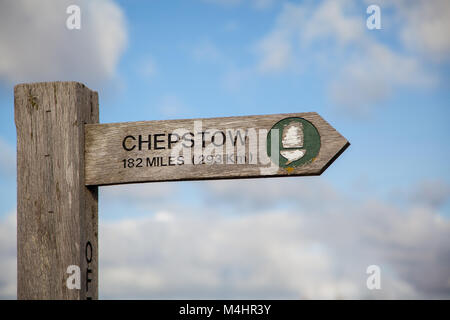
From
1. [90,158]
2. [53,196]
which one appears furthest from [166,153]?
[53,196]

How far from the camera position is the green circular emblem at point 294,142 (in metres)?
3.55

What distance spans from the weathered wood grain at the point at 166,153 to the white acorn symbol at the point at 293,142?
0.21ft

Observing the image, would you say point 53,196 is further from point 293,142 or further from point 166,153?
point 293,142

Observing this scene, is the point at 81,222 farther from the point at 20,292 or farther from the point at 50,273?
the point at 20,292

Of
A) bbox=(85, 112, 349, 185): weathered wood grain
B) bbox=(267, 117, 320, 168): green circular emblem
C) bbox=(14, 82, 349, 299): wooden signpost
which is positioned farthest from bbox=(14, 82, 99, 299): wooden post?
bbox=(267, 117, 320, 168): green circular emblem

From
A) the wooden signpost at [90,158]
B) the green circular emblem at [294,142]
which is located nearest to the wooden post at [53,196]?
the wooden signpost at [90,158]

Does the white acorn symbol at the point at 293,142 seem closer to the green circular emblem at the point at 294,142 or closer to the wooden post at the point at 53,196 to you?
the green circular emblem at the point at 294,142

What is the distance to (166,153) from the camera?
3738 mm

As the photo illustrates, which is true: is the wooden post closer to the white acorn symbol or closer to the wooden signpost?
the wooden signpost

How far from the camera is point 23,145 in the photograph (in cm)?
392
